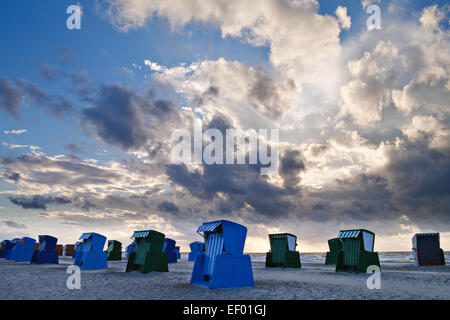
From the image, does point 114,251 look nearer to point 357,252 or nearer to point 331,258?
point 331,258

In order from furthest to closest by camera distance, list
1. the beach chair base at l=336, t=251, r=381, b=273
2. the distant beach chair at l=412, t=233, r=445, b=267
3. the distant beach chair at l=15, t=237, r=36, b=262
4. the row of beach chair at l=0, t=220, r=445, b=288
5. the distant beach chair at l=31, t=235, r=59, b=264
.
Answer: the distant beach chair at l=15, t=237, r=36, b=262 < the distant beach chair at l=31, t=235, r=59, b=264 < the distant beach chair at l=412, t=233, r=445, b=267 < the beach chair base at l=336, t=251, r=381, b=273 < the row of beach chair at l=0, t=220, r=445, b=288

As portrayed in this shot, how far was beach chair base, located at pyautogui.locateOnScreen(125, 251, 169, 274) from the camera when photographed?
21.0m

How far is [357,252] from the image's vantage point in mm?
22266

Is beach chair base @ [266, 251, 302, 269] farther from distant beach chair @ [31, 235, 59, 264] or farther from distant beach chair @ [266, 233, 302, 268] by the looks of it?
distant beach chair @ [31, 235, 59, 264]

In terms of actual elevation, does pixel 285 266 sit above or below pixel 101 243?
below

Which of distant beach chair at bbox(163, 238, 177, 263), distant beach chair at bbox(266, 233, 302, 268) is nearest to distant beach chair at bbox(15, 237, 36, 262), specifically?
distant beach chair at bbox(163, 238, 177, 263)

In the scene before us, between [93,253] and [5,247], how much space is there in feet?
120

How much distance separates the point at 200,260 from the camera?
575 inches

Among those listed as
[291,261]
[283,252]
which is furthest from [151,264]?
[291,261]

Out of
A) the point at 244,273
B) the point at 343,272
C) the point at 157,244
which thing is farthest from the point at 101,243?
the point at 343,272

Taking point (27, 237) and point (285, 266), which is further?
point (27, 237)

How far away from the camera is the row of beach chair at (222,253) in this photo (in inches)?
531
